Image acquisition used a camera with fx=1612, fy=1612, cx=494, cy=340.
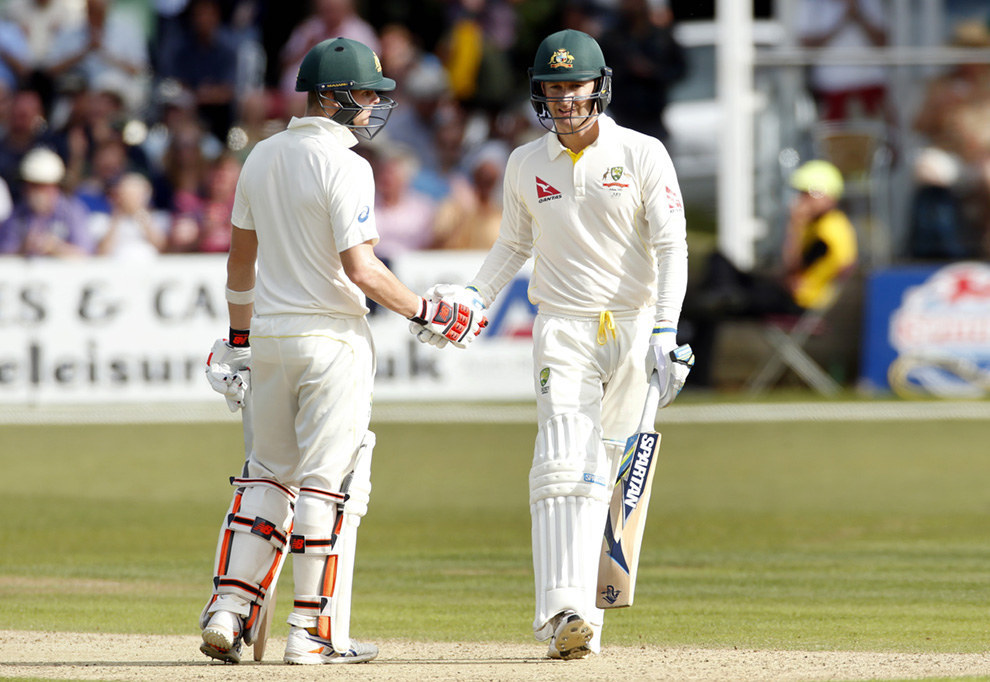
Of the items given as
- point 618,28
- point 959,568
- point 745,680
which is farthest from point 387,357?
point 745,680

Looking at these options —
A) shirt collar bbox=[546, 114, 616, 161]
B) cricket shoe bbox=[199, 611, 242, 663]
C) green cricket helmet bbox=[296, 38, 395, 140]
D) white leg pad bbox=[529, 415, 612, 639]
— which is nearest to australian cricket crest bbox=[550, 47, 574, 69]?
shirt collar bbox=[546, 114, 616, 161]

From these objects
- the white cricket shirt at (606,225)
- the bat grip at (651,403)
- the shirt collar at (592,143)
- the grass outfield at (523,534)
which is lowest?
the grass outfield at (523,534)

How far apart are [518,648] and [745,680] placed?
104cm

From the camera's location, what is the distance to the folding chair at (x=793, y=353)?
13961mm

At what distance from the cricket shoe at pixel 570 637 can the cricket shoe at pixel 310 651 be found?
63 cm

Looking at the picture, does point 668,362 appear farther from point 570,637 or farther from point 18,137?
point 18,137

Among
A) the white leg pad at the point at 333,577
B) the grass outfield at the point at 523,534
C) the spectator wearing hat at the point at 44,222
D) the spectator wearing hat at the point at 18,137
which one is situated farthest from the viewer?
the spectator wearing hat at the point at 18,137

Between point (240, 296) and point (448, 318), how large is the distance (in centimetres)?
74

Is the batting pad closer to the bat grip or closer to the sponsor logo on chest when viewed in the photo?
the bat grip

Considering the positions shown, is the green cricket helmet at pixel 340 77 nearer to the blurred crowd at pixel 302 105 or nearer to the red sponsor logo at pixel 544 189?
the red sponsor logo at pixel 544 189

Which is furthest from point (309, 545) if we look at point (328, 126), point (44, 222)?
point (44, 222)

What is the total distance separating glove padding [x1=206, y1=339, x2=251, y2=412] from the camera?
549 cm

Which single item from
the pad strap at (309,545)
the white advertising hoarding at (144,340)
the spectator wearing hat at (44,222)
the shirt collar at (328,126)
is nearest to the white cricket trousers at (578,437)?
the pad strap at (309,545)

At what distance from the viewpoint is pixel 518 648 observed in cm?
557
